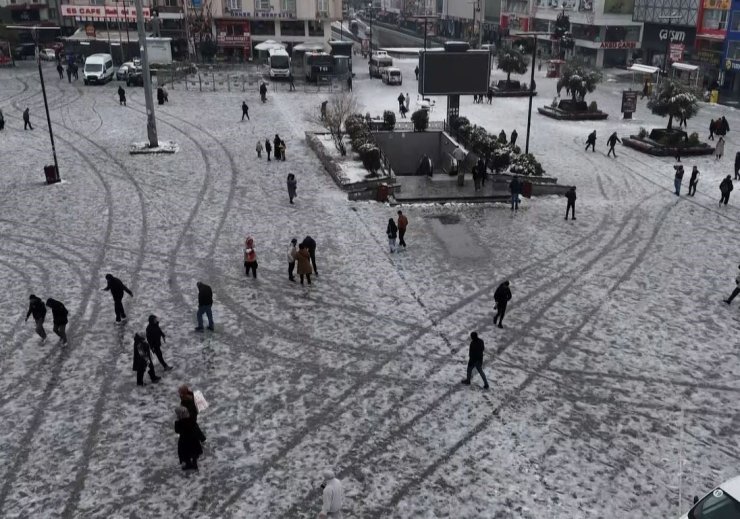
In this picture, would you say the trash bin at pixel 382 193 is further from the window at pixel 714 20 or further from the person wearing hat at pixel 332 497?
the window at pixel 714 20

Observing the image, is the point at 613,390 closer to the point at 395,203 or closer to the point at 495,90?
the point at 395,203

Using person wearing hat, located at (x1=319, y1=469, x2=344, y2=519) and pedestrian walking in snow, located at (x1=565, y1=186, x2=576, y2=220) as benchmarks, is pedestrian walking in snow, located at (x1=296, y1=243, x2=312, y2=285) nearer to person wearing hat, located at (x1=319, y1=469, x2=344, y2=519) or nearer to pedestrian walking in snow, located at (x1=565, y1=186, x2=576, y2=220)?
person wearing hat, located at (x1=319, y1=469, x2=344, y2=519)

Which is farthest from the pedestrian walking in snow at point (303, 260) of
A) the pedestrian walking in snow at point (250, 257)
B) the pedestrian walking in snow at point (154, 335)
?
the pedestrian walking in snow at point (154, 335)

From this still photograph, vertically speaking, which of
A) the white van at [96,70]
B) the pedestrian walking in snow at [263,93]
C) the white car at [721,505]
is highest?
the white van at [96,70]

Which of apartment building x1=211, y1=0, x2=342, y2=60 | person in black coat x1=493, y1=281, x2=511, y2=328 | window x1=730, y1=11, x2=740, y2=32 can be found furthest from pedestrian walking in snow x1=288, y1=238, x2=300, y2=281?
apartment building x1=211, y1=0, x2=342, y2=60

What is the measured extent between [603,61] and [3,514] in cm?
7139

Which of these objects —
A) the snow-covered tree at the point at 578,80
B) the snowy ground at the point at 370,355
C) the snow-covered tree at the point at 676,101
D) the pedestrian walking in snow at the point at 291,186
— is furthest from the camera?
the snow-covered tree at the point at 578,80

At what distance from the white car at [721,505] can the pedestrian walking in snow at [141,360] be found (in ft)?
29.5

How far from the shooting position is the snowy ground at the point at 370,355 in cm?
1003

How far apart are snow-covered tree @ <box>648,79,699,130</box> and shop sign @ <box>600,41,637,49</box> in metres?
37.1

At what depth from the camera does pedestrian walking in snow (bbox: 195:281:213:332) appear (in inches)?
535

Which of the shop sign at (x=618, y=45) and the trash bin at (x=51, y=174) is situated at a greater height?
the shop sign at (x=618, y=45)

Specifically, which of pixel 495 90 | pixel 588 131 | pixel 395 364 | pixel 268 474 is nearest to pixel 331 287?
pixel 395 364

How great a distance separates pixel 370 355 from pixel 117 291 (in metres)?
5.67
